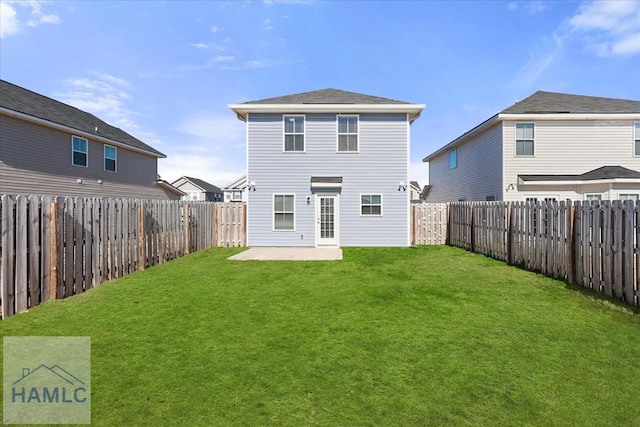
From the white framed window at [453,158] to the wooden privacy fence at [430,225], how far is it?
7.52 metres

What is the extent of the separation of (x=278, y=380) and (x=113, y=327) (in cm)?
321

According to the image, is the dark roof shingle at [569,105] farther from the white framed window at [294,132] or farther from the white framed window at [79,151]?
the white framed window at [79,151]

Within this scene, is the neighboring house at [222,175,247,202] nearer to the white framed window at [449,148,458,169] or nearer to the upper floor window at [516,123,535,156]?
the white framed window at [449,148,458,169]

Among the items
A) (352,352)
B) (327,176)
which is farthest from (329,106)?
(352,352)

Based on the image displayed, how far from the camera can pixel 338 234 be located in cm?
1442

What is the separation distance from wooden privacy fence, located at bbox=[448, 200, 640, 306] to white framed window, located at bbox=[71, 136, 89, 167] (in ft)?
66.3

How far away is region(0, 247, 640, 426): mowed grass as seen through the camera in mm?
2932

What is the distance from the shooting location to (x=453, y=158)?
73.7ft

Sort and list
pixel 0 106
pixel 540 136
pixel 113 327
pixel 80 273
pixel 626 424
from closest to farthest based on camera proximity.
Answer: pixel 626 424
pixel 113 327
pixel 80 273
pixel 0 106
pixel 540 136

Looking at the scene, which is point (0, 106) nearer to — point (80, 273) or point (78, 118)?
point (78, 118)

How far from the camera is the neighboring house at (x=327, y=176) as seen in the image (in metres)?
14.4

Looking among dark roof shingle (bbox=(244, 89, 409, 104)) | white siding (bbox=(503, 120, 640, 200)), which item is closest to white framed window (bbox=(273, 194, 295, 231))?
dark roof shingle (bbox=(244, 89, 409, 104))

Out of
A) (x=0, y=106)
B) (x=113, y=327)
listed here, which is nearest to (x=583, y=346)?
(x=113, y=327)

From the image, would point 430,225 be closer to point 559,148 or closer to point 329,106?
point 559,148
